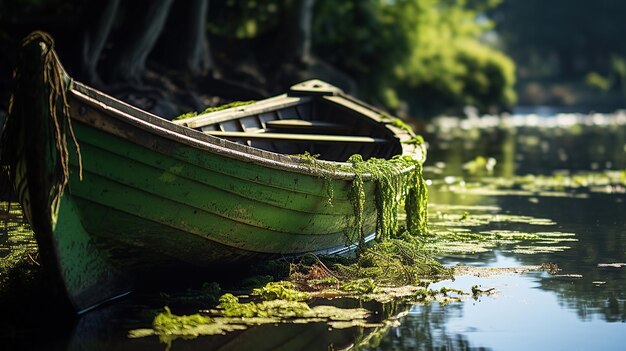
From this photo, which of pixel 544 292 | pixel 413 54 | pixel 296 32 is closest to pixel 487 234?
pixel 544 292

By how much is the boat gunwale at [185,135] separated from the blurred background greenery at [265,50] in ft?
45.5

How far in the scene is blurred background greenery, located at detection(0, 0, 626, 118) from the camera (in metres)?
24.0

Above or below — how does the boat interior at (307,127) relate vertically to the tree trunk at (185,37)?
below

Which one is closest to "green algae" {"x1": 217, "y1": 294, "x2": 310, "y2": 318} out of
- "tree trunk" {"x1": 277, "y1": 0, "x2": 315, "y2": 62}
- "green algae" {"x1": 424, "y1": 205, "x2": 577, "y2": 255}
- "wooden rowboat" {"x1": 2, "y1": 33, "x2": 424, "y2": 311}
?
"wooden rowboat" {"x1": 2, "y1": 33, "x2": 424, "y2": 311}

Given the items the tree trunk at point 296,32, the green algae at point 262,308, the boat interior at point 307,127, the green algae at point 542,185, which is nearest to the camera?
the green algae at point 262,308

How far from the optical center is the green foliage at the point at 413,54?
119 ft

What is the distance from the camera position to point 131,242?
8.28m

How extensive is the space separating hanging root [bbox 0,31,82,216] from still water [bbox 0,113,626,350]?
105 centimetres

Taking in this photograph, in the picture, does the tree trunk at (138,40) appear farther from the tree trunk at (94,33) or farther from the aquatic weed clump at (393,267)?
the aquatic weed clump at (393,267)

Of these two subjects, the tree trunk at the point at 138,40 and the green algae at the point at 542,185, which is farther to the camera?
the tree trunk at the point at 138,40

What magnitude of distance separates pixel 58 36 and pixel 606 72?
74.6 metres

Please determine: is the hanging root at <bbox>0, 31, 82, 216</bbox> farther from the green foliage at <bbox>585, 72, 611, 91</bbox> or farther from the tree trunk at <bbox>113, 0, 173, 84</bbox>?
the green foliage at <bbox>585, 72, 611, 91</bbox>

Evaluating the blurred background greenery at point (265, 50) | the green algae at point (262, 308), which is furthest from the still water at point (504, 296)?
the blurred background greenery at point (265, 50)

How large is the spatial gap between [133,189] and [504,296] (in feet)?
9.10
